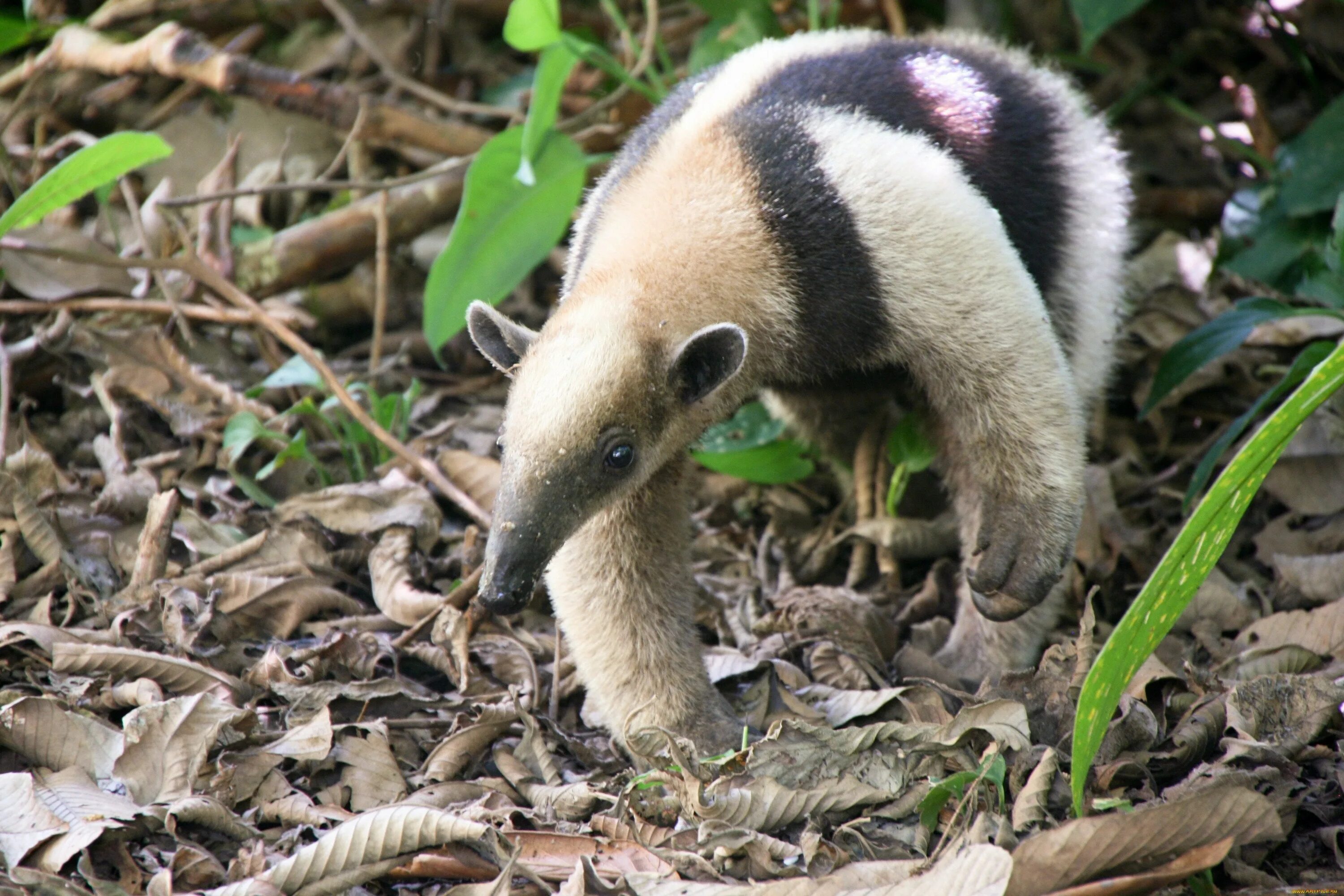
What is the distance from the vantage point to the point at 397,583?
4.41 m

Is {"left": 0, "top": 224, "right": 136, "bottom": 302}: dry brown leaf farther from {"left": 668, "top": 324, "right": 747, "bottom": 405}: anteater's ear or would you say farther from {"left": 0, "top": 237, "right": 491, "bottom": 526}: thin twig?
{"left": 668, "top": 324, "right": 747, "bottom": 405}: anteater's ear

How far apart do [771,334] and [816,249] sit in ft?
0.95

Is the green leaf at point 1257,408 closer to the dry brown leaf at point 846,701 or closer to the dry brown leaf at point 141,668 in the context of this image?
the dry brown leaf at point 846,701

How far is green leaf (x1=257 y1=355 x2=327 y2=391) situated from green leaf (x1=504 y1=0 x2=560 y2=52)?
154cm

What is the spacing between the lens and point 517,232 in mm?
4977

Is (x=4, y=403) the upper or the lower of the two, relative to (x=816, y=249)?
lower

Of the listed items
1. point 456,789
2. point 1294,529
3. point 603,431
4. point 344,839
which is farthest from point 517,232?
point 1294,529

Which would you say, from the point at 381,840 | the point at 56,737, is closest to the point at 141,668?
the point at 56,737

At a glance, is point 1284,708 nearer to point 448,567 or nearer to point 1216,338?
point 1216,338

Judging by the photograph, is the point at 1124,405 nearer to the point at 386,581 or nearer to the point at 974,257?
the point at 974,257

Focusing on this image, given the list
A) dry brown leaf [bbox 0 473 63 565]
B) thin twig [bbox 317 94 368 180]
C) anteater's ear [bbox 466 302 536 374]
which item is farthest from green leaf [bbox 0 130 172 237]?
anteater's ear [bbox 466 302 536 374]

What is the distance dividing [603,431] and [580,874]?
1.16m

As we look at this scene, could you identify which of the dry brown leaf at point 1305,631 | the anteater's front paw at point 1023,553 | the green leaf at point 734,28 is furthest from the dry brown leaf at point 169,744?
the green leaf at point 734,28

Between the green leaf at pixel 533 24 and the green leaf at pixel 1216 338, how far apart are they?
2.69 m
